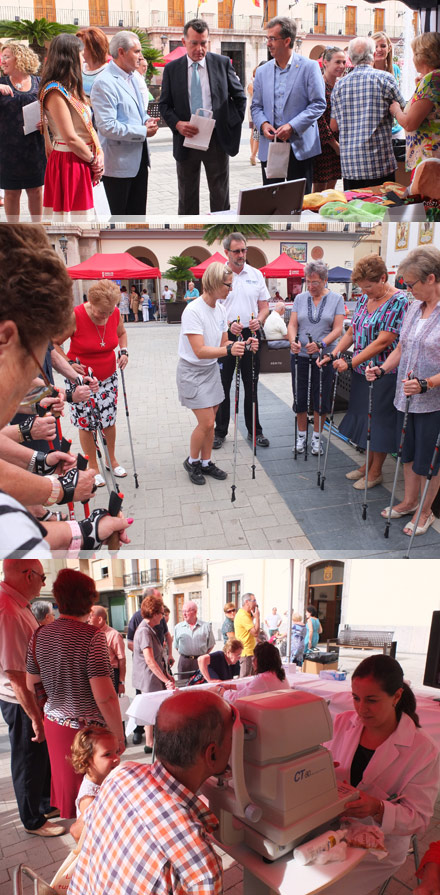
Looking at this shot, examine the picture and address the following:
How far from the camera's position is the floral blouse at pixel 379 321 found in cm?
155

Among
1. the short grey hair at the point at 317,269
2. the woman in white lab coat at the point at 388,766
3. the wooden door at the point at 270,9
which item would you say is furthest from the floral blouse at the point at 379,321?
the woman in white lab coat at the point at 388,766

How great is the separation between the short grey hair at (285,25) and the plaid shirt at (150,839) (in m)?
1.72

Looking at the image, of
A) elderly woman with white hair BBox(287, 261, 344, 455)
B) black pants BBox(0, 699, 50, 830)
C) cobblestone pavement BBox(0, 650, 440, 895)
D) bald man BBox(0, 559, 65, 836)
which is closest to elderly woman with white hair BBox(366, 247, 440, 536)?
elderly woman with white hair BBox(287, 261, 344, 455)

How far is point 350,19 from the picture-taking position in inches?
48.5

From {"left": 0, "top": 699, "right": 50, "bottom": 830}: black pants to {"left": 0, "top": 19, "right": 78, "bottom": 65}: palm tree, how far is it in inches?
71.7

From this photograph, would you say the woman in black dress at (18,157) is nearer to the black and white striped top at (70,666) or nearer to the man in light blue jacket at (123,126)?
the man in light blue jacket at (123,126)

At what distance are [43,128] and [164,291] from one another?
0.42 metres

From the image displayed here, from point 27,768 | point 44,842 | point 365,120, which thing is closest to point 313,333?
point 365,120

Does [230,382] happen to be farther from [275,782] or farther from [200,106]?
[275,782]

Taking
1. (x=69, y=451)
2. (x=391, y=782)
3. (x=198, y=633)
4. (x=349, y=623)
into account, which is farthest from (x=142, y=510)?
(x=391, y=782)

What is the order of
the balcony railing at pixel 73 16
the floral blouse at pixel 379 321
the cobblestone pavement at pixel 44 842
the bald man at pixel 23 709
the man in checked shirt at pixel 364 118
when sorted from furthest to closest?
the cobblestone pavement at pixel 44 842 → the bald man at pixel 23 709 → the floral blouse at pixel 379 321 → the man in checked shirt at pixel 364 118 → the balcony railing at pixel 73 16

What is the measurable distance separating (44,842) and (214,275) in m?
1.86

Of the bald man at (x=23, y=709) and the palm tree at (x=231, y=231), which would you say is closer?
the palm tree at (x=231, y=231)

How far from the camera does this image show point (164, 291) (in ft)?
4.66
